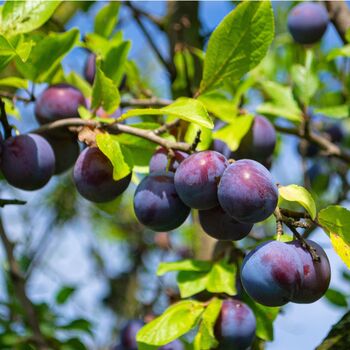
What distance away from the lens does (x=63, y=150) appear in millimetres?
1137

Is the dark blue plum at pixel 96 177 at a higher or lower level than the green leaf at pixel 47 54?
lower

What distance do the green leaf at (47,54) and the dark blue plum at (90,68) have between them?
34 centimetres

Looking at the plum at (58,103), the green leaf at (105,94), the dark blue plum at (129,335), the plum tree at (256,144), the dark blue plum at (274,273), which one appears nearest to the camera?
the dark blue plum at (274,273)

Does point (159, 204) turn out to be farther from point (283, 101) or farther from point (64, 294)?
point (64, 294)

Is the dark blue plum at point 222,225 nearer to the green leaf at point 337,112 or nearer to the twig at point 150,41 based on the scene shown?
the green leaf at point 337,112

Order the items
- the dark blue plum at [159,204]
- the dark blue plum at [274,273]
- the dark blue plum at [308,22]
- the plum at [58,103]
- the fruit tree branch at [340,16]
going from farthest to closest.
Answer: the dark blue plum at [308,22], the fruit tree branch at [340,16], the plum at [58,103], the dark blue plum at [159,204], the dark blue plum at [274,273]

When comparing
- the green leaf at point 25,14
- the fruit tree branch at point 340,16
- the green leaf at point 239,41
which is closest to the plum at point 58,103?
the green leaf at point 25,14

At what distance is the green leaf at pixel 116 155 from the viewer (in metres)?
0.92

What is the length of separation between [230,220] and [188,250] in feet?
6.77

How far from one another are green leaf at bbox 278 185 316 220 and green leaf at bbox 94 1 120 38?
773 millimetres

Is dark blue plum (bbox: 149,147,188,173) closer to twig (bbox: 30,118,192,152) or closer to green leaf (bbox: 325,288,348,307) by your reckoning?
twig (bbox: 30,118,192,152)

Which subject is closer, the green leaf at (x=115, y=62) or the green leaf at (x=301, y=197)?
the green leaf at (x=301, y=197)

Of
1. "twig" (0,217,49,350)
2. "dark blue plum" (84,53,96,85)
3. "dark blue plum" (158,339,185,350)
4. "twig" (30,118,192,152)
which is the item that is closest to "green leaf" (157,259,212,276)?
"dark blue plum" (158,339,185,350)

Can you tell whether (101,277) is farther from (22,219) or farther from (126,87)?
(126,87)
